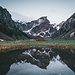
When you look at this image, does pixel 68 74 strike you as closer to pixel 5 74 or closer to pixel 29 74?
pixel 29 74

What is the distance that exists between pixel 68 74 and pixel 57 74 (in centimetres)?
130

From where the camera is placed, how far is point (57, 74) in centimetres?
2062

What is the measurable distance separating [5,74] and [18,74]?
1.48 metres

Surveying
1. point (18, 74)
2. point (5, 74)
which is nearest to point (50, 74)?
point (18, 74)

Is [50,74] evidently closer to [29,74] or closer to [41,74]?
[41,74]

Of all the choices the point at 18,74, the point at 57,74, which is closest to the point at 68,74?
the point at 57,74

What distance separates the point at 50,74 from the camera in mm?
20672

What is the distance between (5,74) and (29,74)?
2736 millimetres

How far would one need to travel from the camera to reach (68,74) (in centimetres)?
2073

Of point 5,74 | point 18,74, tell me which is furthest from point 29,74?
point 5,74

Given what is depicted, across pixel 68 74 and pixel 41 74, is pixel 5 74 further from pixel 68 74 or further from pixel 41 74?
pixel 68 74

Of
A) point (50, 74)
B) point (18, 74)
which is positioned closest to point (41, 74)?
point (50, 74)

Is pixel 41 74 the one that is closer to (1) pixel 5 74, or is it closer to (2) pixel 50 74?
(2) pixel 50 74

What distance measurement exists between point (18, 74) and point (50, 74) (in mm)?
3690
